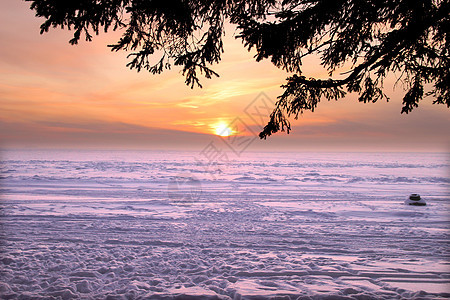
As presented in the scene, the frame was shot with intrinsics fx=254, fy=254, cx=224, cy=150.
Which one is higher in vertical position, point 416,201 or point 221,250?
point 416,201

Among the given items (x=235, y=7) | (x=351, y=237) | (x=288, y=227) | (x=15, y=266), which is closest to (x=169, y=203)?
(x=288, y=227)

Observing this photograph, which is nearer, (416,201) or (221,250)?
(221,250)

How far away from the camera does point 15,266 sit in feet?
15.2

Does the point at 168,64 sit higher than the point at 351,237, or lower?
higher

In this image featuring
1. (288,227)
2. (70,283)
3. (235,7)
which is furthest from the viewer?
(288,227)

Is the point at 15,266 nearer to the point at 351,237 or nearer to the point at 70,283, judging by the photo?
the point at 70,283

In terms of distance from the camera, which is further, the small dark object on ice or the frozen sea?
the small dark object on ice

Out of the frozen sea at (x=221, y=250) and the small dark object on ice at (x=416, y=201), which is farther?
the small dark object on ice at (x=416, y=201)

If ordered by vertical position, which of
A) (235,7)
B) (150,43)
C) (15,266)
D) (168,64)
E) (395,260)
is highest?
(235,7)

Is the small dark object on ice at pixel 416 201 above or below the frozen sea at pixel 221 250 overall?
above

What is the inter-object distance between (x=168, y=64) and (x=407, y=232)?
7.09m

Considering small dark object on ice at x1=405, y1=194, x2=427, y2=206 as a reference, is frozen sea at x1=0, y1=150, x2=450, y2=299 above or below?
below

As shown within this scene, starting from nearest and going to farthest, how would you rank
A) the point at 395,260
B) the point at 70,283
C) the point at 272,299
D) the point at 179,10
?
the point at 179,10
the point at 272,299
the point at 70,283
the point at 395,260

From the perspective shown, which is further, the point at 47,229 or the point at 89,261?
the point at 47,229
